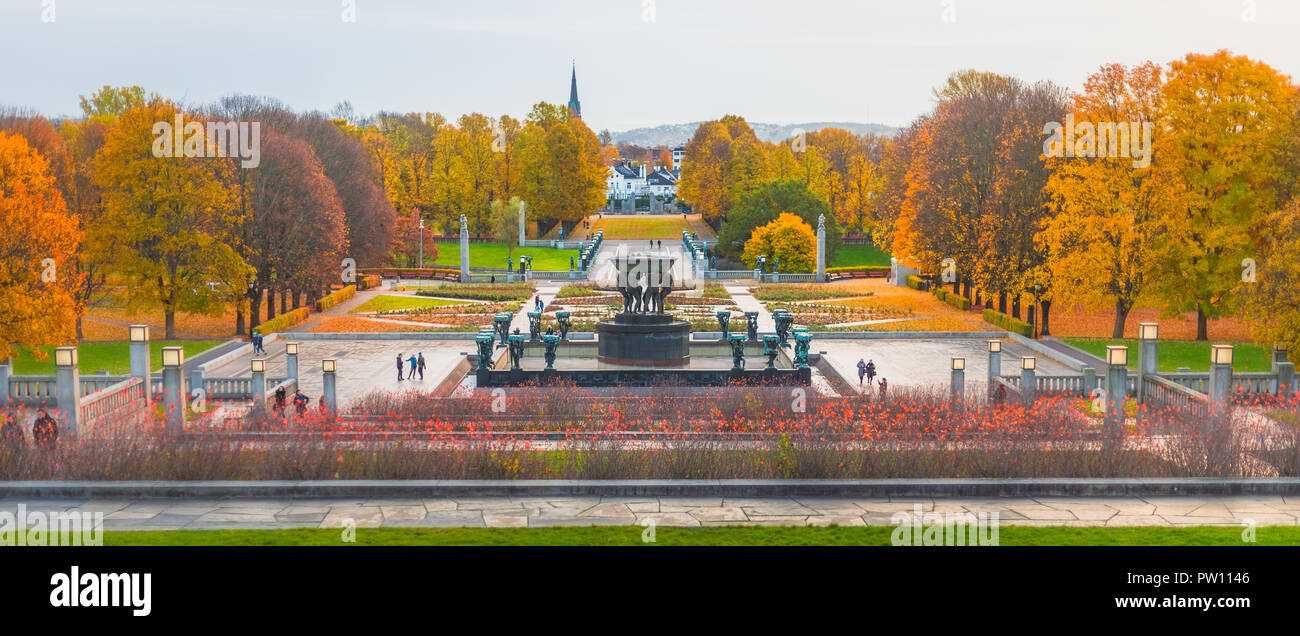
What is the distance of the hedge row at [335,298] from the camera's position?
52391 millimetres

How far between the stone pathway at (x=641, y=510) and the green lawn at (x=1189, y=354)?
18.2m

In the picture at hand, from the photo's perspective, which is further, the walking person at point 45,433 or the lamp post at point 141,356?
the lamp post at point 141,356

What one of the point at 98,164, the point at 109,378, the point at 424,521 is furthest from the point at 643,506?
the point at 98,164

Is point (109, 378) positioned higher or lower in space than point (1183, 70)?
lower

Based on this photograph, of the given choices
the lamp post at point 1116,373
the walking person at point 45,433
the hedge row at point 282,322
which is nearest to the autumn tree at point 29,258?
the hedge row at point 282,322

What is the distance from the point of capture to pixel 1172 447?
18.6 meters

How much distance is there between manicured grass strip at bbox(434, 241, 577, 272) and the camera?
8319 centimetres

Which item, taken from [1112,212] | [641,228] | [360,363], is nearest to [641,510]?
[360,363]

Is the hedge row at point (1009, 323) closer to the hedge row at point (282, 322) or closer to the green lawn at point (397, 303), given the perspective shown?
the green lawn at point (397, 303)

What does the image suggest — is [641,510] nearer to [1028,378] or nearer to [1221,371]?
[1028,378]

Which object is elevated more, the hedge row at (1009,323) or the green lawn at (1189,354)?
the hedge row at (1009,323)

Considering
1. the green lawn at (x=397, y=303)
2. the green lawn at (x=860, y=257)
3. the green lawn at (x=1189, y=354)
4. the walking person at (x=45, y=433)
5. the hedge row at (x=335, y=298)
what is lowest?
the green lawn at (x=1189, y=354)
